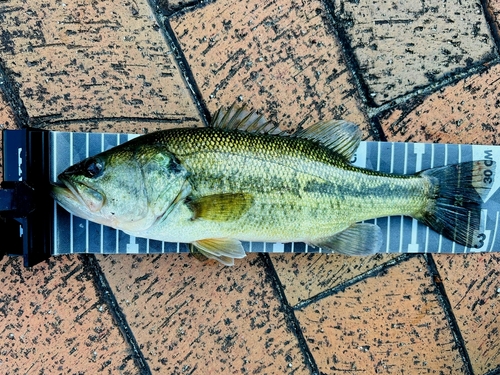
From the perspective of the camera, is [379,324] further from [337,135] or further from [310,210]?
[337,135]

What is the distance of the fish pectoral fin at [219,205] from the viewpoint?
206cm

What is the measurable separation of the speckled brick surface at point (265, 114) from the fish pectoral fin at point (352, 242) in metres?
0.37

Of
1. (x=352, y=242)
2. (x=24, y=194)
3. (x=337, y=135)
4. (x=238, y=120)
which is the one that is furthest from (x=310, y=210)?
(x=24, y=194)

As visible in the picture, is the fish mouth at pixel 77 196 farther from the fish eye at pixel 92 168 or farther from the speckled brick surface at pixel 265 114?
the speckled brick surface at pixel 265 114

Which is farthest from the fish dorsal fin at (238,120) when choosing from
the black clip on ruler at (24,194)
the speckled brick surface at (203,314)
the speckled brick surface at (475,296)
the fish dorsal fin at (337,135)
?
the speckled brick surface at (475,296)

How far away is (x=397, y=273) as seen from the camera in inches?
107

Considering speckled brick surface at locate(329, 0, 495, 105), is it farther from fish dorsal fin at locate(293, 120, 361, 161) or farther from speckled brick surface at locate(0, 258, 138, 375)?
speckled brick surface at locate(0, 258, 138, 375)

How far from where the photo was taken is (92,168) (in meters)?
2.04

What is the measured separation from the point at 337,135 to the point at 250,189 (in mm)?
600

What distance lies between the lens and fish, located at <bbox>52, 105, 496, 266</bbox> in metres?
2.05

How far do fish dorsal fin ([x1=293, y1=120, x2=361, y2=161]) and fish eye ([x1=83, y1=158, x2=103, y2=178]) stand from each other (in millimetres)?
1042

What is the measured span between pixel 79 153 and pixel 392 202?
1.78 metres

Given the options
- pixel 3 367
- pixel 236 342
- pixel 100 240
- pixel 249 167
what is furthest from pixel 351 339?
pixel 3 367

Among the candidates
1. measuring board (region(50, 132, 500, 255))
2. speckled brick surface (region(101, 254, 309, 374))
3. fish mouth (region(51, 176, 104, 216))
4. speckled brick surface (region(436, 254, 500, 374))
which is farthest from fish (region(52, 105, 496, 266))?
speckled brick surface (region(436, 254, 500, 374))
